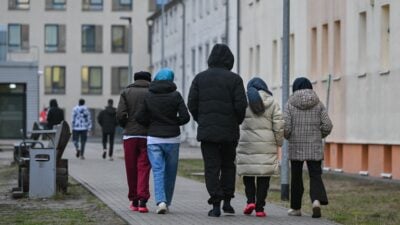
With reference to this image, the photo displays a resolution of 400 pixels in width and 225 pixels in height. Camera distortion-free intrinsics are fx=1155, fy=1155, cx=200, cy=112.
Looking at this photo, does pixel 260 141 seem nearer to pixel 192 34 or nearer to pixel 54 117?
pixel 54 117

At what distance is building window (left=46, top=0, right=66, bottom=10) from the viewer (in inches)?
3836

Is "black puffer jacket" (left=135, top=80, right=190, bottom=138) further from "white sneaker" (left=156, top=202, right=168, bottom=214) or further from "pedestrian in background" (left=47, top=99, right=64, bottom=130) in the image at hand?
"pedestrian in background" (left=47, top=99, right=64, bottom=130)

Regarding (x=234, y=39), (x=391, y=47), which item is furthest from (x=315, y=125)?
(x=234, y=39)

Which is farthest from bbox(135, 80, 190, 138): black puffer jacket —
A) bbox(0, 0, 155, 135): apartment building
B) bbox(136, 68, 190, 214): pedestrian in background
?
bbox(0, 0, 155, 135): apartment building

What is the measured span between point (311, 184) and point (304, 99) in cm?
111

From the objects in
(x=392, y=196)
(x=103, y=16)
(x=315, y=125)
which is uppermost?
(x=103, y=16)

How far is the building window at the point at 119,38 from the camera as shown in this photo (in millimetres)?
98375

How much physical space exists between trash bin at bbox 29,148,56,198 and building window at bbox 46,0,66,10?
262ft

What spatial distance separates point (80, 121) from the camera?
1417 inches

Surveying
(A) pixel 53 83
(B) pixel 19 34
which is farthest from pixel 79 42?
(B) pixel 19 34

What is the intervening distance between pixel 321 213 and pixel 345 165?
53.1ft

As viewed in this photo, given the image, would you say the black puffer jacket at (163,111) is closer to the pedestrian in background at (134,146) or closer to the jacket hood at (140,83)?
the pedestrian in background at (134,146)

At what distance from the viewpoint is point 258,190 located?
48.8ft

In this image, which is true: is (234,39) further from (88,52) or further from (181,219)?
(88,52)
